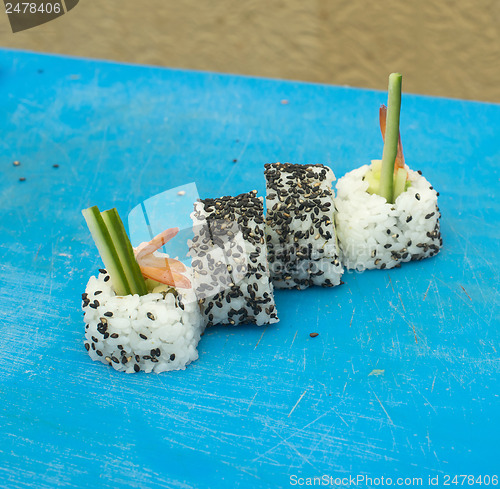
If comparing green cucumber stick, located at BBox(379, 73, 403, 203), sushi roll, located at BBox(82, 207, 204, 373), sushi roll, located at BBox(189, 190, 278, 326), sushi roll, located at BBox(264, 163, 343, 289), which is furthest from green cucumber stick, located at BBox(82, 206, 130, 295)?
green cucumber stick, located at BBox(379, 73, 403, 203)

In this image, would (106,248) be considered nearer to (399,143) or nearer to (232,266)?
(232,266)

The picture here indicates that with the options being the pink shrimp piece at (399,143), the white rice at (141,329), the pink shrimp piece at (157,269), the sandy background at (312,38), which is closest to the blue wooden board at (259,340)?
the white rice at (141,329)

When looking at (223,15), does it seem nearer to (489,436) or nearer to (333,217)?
(333,217)

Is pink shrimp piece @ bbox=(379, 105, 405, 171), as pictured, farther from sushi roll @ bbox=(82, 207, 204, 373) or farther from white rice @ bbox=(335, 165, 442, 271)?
sushi roll @ bbox=(82, 207, 204, 373)

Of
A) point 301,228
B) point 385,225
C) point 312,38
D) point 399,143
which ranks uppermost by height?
point 399,143

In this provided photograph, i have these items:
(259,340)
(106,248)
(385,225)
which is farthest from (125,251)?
(385,225)

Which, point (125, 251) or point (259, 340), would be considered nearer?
point (125, 251)

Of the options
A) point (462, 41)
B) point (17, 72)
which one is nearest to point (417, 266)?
point (17, 72)
